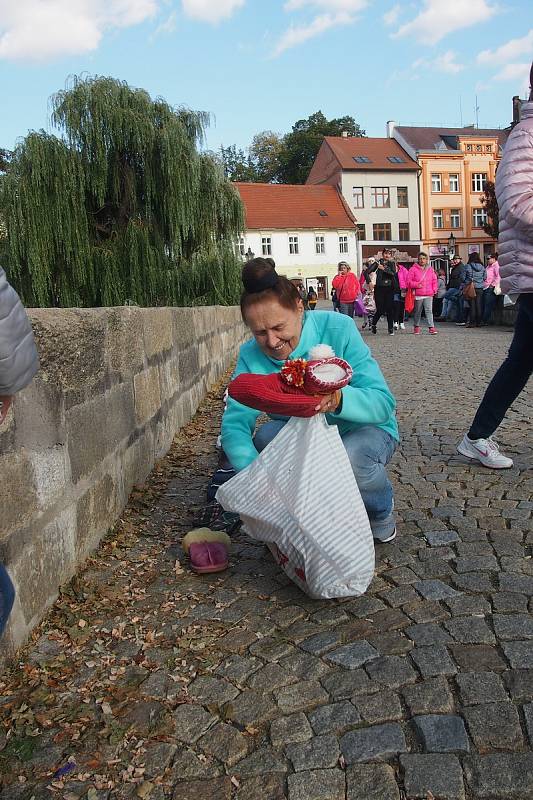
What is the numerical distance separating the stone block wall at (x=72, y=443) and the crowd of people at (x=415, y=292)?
12.4 m

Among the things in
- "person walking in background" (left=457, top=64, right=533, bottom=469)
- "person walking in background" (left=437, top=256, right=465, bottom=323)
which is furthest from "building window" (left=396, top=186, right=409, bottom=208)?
"person walking in background" (left=457, top=64, right=533, bottom=469)

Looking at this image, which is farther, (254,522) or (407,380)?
(407,380)

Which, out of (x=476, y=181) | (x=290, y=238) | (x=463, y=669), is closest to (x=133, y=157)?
(x=463, y=669)

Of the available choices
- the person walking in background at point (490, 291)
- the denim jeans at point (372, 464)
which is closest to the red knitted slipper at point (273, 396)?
the denim jeans at point (372, 464)

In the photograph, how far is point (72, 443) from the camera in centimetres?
295

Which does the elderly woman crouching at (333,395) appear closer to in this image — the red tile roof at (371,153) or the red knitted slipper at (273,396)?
the red knitted slipper at (273,396)

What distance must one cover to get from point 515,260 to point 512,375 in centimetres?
66

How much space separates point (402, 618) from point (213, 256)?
12.7 meters

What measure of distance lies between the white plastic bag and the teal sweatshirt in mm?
229

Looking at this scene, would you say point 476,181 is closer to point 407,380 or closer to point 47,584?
point 407,380

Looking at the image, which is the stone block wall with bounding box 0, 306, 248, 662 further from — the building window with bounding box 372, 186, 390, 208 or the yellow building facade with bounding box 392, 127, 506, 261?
the yellow building facade with bounding box 392, 127, 506, 261

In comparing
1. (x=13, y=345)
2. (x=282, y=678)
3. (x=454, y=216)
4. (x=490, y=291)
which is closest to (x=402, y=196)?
(x=454, y=216)

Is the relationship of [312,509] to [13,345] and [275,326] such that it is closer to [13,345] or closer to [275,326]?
[275,326]

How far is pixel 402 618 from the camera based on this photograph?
2438 millimetres
